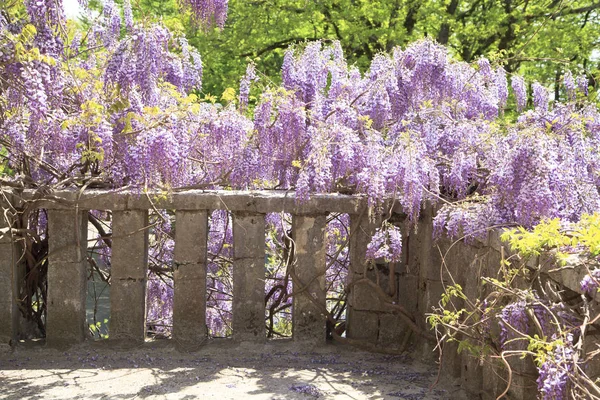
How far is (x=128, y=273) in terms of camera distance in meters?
6.01

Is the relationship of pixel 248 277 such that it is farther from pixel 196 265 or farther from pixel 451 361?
pixel 451 361

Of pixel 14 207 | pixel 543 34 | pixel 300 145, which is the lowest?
pixel 14 207

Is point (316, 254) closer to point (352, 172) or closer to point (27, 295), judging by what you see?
point (352, 172)

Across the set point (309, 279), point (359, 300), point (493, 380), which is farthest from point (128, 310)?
point (493, 380)

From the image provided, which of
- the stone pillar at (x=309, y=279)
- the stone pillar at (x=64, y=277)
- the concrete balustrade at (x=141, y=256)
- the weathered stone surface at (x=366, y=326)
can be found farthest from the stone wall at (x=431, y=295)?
the stone pillar at (x=64, y=277)

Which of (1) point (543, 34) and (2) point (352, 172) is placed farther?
(1) point (543, 34)

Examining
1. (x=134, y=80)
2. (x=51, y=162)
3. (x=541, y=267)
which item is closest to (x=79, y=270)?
(x=51, y=162)

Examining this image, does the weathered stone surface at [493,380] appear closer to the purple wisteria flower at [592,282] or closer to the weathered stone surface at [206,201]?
the purple wisteria flower at [592,282]

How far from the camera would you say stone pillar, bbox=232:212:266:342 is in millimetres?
6066

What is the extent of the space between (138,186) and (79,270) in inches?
30.2

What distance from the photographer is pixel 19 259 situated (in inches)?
240

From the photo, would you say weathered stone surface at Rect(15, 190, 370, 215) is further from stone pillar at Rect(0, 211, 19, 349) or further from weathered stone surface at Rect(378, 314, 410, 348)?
weathered stone surface at Rect(378, 314, 410, 348)

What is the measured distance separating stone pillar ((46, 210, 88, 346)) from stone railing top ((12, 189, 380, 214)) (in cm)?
14

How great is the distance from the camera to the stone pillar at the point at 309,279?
6152 mm
